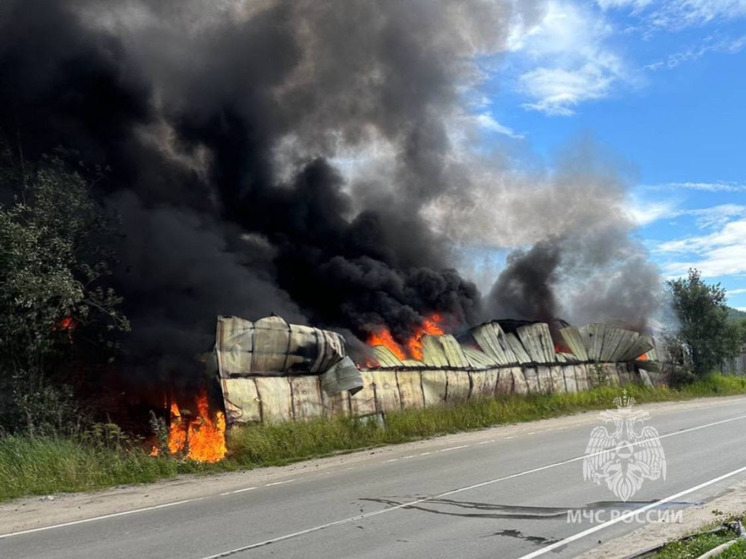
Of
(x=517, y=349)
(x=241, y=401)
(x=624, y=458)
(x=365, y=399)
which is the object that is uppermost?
(x=517, y=349)

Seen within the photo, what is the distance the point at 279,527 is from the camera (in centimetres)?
642

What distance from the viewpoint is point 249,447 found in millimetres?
12023

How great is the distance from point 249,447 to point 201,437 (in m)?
1.62

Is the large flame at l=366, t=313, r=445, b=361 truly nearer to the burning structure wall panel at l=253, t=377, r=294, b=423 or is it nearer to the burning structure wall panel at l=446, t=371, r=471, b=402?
the burning structure wall panel at l=446, t=371, r=471, b=402

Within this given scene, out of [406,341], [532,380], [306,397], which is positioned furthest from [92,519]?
[406,341]

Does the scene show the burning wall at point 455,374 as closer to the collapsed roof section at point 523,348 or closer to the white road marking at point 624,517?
the collapsed roof section at point 523,348

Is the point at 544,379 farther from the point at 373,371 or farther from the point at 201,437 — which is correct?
the point at 201,437

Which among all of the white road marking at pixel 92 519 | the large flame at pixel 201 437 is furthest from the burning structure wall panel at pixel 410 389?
the white road marking at pixel 92 519

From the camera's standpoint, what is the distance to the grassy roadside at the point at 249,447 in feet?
32.5

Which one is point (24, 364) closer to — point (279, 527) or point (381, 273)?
point (279, 527)

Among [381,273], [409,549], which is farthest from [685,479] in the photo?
[381,273]

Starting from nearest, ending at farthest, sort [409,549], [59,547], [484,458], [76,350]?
[409,549], [59,547], [484,458], [76,350]

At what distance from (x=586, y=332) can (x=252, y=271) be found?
548 inches

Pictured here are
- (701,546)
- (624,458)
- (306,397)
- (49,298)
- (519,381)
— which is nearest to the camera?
(701,546)
